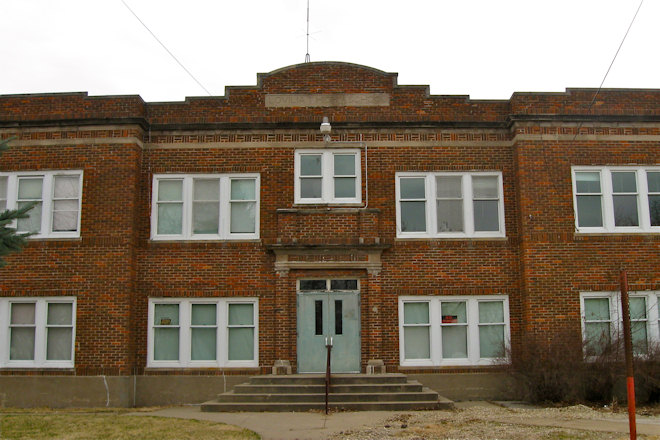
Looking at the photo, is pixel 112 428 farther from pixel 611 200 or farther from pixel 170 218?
pixel 611 200

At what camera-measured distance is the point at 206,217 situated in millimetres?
17188

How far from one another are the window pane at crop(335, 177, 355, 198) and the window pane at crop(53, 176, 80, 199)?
628 cm

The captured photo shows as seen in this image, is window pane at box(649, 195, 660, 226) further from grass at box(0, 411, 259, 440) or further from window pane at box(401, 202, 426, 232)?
grass at box(0, 411, 259, 440)

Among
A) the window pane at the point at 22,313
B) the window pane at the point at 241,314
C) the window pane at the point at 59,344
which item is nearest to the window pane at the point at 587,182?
the window pane at the point at 241,314

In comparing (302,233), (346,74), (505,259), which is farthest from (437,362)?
(346,74)

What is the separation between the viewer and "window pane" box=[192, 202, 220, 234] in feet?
56.2

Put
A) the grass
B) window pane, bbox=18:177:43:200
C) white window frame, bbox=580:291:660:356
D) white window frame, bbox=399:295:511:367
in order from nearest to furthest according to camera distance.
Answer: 1. the grass
2. white window frame, bbox=580:291:660:356
3. white window frame, bbox=399:295:511:367
4. window pane, bbox=18:177:43:200

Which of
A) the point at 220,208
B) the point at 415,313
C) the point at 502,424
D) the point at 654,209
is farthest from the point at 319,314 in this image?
the point at 654,209

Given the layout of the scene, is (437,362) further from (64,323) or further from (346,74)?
→ (64,323)

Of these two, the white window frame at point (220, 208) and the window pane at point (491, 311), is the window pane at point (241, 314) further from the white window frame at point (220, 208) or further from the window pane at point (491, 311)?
the window pane at point (491, 311)

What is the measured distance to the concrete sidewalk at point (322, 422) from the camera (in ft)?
37.8

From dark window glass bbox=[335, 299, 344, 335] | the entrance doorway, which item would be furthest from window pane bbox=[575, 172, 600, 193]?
dark window glass bbox=[335, 299, 344, 335]

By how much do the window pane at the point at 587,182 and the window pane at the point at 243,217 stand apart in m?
7.88

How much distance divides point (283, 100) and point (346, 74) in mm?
1716
